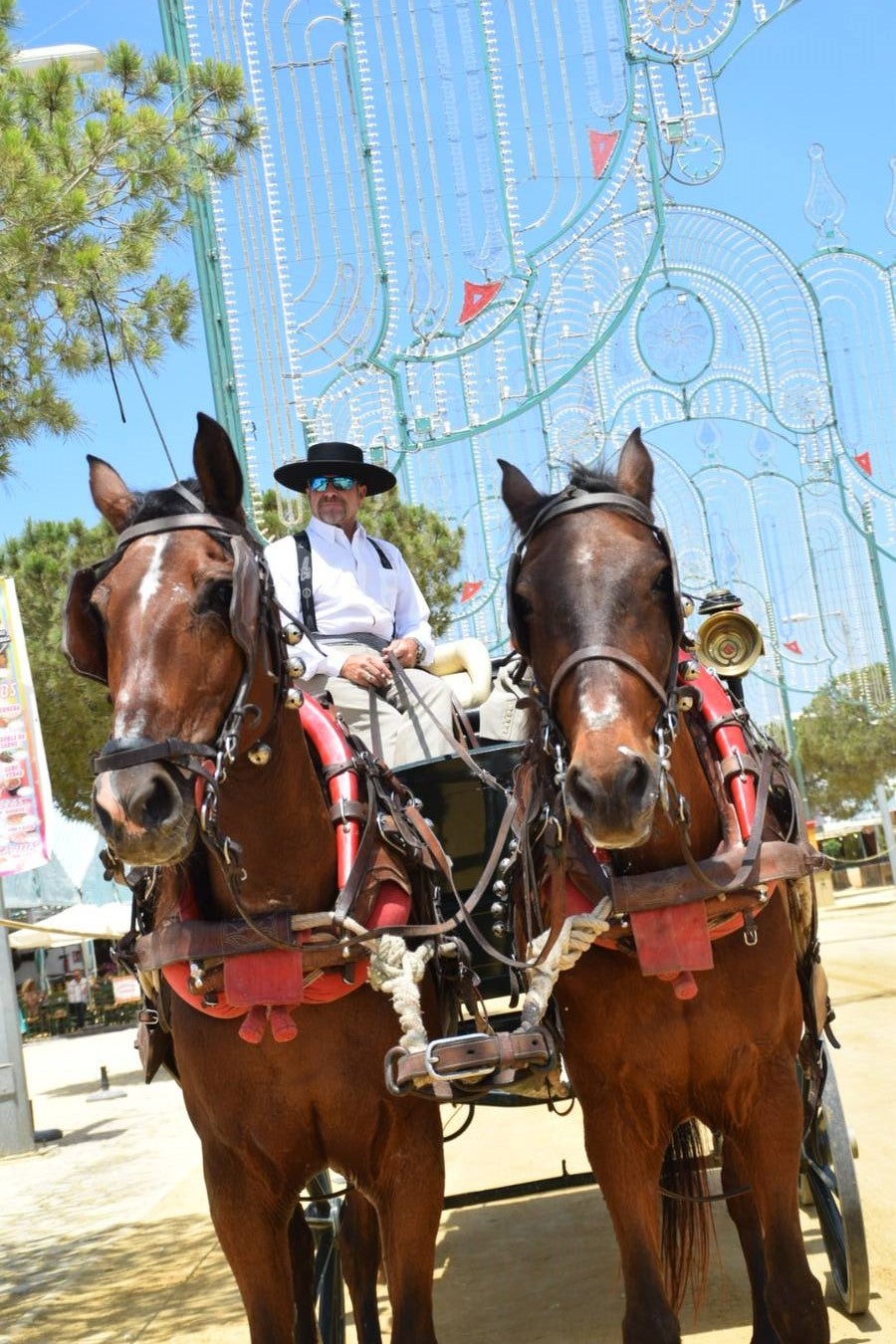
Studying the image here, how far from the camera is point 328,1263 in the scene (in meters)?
5.21

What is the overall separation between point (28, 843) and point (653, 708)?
7.73m

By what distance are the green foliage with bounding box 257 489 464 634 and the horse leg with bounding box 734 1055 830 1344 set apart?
14.1m

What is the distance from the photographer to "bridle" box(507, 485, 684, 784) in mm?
3213

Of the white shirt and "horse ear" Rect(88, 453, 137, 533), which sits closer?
"horse ear" Rect(88, 453, 137, 533)

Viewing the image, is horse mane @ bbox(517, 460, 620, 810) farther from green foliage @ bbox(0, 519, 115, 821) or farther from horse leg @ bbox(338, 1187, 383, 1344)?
green foliage @ bbox(0, 519, 115, 821)

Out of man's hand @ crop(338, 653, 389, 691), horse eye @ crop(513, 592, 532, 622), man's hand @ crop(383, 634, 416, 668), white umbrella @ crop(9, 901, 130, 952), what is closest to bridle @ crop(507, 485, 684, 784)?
horse eye @ crop(513, 592, 532, 622)

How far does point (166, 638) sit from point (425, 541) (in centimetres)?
1610

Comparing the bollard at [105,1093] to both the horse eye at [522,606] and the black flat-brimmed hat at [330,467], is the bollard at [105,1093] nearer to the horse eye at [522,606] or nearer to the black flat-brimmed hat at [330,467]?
the black flat-brimmed hat at [330,467]

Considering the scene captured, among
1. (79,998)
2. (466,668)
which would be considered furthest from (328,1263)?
(79,998)

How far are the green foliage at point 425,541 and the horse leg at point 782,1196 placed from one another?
1412cm

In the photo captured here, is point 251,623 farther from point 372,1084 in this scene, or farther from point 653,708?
point 372,1084

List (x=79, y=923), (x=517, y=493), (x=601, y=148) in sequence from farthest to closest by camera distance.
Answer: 1. (x=79, y=923)
2. (x=601, y=148)
3. (x=517, y=493)

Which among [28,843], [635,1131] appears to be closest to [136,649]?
[635,1131]

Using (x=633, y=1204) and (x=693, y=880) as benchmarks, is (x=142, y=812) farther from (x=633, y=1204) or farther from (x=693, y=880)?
(x=633, y=1204)
